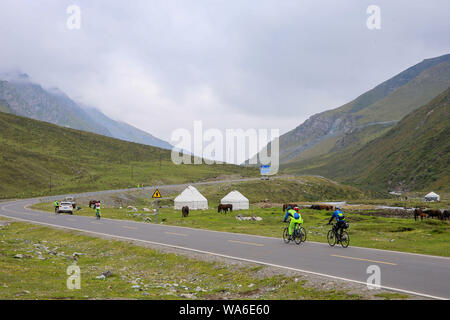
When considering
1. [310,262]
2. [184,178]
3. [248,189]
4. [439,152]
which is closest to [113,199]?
[248,189]

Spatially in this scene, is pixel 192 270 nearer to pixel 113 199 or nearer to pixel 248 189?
pixel 113 199

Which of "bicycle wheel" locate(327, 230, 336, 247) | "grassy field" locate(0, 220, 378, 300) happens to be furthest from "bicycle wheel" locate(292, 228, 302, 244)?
"grassy field" locate(0, 220, 378, 300)

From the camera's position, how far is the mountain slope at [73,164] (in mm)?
111250

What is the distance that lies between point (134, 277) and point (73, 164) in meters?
135

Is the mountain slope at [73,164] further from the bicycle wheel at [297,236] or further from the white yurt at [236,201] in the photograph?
the bicycle wheel at [297,236]

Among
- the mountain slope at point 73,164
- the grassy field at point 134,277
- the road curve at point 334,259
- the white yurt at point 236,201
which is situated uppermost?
the mountain slope at point 73,164

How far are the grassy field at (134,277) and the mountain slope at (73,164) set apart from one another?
8401 cm

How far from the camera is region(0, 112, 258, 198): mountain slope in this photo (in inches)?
4380

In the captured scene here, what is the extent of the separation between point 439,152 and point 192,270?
145986 mm

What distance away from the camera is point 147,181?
411ft

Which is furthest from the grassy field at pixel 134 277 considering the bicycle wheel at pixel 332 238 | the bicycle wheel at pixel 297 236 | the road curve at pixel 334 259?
the bicycle wheel at pixel 332 238

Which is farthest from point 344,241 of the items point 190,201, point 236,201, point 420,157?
point 420,157

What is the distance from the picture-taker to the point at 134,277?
52.1 ft

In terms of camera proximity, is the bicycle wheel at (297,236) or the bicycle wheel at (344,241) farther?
the bicycle wheel at (297,236)
